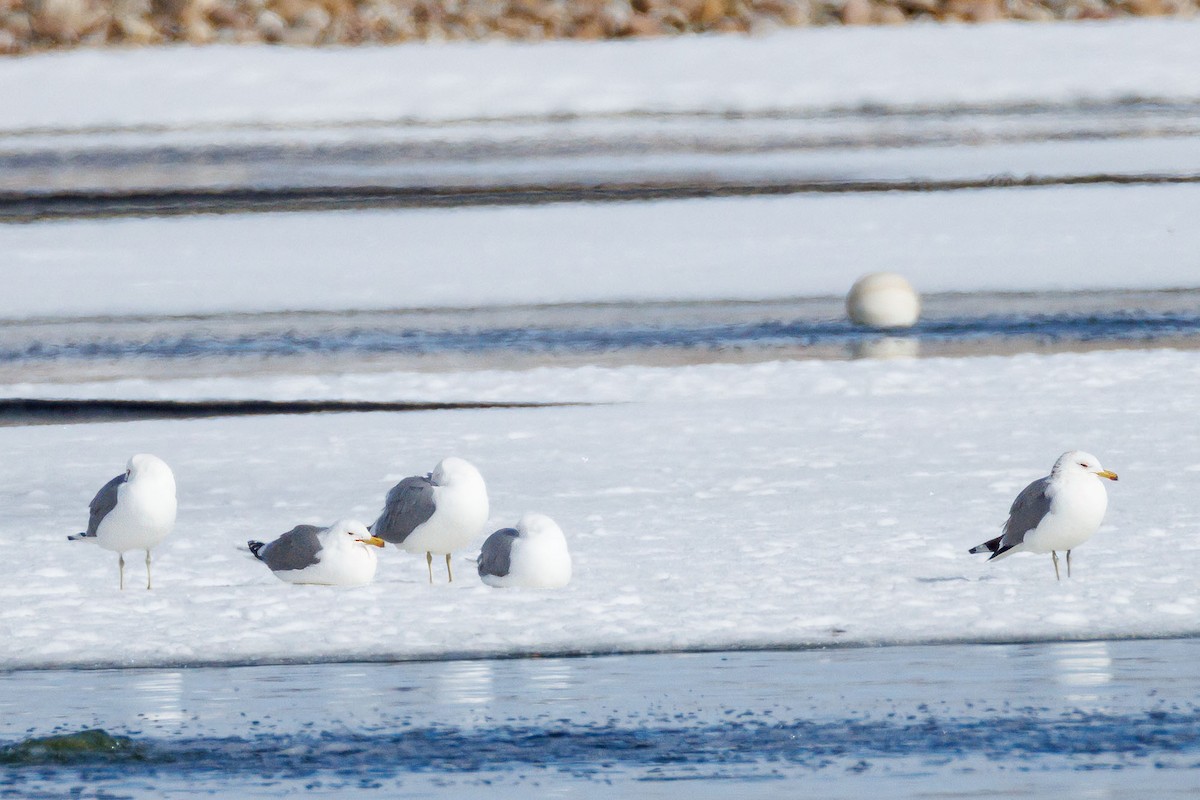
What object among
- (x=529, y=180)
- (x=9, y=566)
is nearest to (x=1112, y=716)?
(x=9, y=566)

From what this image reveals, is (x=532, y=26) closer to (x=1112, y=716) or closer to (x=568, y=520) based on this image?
(x=568, y=520)

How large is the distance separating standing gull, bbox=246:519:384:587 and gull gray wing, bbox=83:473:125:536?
0.52m

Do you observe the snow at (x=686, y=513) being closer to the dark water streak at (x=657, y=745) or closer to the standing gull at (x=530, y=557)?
the standing gull at (x=530, y=557)

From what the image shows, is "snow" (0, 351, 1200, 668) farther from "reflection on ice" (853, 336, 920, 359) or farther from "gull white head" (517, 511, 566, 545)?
"reflection on ice" (853, 336, 920, 359)

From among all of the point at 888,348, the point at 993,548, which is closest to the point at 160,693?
the point at 993,548

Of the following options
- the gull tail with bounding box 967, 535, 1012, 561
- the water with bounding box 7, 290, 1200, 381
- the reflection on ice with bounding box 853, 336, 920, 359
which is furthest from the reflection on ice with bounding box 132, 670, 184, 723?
the reflection on ice with bounding box 853, 336, 920, 359

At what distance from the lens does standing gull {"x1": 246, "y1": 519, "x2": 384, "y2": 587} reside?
7.21 m

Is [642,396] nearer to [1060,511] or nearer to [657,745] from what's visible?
[1060,511]

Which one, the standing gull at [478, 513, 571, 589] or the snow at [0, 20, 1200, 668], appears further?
the standing gull at [478, 513, 571, 589]

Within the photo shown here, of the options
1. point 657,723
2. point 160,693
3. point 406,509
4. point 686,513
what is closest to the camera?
point 657,723

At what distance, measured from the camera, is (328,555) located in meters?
7.20

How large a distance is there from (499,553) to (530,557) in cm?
13

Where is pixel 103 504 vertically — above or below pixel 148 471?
below

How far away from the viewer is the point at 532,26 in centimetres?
1991
